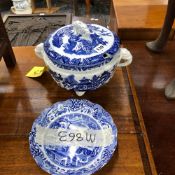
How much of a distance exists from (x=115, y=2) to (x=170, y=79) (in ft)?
2.15

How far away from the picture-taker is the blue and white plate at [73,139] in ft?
1.40

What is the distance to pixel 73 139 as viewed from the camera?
0.47 meters

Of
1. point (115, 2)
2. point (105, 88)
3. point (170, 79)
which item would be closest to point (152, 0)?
point (115, 2)

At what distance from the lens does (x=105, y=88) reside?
640 mm

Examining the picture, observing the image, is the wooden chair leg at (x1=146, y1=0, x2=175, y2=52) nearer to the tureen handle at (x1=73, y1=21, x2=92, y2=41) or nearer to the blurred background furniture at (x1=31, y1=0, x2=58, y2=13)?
the tureen handle at (x1=73, y1=21, x2=92, y2=41)

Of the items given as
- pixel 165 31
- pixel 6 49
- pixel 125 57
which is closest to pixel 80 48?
pixel 125 57

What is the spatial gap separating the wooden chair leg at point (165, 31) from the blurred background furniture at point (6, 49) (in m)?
0.60

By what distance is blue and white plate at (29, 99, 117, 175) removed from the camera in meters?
0.43

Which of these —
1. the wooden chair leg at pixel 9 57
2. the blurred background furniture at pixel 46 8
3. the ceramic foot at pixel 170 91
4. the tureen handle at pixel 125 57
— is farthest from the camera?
the blurred background furniture at pixel 46 8

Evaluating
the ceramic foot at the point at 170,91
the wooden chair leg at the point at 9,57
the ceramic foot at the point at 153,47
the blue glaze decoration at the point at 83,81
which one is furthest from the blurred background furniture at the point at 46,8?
the blue glaze decoration at the point at 83,81

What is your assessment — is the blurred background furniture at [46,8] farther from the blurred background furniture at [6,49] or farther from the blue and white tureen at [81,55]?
the blue and white tureen at [81,55]

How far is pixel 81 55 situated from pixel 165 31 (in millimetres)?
568

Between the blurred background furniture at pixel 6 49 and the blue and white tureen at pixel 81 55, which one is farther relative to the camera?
the blurred background furniture at pixel 6 49

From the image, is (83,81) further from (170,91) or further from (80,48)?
(170,91)
